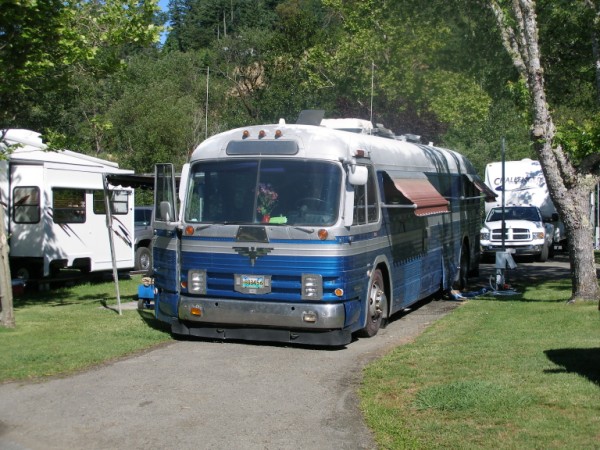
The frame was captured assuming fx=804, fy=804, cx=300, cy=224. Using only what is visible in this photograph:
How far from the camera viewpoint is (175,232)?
10766mm

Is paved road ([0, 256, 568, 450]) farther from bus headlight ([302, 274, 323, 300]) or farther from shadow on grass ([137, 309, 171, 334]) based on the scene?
shadow on grass ([137, 309, 171, 334])

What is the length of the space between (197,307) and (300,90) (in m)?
32.8

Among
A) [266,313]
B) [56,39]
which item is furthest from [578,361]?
[56,39]

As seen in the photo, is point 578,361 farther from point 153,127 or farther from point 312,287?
point 153,127

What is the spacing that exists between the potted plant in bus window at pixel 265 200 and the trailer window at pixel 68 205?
9635 mm

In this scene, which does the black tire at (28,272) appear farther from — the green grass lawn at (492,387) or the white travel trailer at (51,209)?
the green grass lawn at (492,387)

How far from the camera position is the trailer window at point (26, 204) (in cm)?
1822

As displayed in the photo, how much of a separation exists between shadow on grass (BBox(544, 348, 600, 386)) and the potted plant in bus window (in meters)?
3.80

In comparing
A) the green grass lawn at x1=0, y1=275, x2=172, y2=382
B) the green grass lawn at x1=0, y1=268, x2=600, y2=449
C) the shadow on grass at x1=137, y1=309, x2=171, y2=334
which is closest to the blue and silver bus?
the shadow on grass at x1=137, y1=309, x2=171, y2=334

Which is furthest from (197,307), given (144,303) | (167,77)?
(167,77)

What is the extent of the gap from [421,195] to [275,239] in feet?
11.2

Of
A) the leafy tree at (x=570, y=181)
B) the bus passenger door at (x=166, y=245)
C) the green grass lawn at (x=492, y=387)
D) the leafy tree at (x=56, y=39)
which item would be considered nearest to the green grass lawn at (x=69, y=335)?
the bus passenger door at (x=166, y=245)

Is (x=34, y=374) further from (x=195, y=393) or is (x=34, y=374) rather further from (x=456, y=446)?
(x=456, y=446)

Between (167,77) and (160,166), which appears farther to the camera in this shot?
(167,77)
